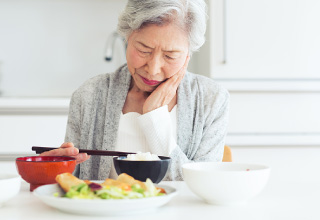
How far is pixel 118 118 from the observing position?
1574mm

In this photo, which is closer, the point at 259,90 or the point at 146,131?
the point at 146,131

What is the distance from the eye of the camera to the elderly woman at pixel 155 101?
56.8 inches

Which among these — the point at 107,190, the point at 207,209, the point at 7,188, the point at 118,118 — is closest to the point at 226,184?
the point at 207,209

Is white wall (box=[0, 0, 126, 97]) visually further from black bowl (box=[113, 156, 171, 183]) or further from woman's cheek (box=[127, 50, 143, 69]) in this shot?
black bowl (box=[113, 156, 171, 183])

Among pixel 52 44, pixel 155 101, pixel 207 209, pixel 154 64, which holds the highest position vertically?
pixel 52 44

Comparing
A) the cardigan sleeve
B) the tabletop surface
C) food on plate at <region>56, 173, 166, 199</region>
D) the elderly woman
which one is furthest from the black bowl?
the cardigan sleeve

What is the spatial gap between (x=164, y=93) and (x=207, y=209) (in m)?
0.77

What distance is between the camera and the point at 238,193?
32.4 inches

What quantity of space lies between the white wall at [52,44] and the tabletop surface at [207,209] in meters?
2.18

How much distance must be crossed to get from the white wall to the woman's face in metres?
1.63

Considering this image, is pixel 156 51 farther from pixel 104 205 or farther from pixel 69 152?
pixel 104 205

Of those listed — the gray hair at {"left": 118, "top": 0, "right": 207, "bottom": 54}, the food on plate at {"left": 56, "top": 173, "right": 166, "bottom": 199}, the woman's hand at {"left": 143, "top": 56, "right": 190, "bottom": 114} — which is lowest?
the food on plate at {"left": 56, "top": 173, "right": 166, "bottom": 199}

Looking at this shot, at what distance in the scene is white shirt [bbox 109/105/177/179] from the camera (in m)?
1.44

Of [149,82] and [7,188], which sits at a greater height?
[149,82]
